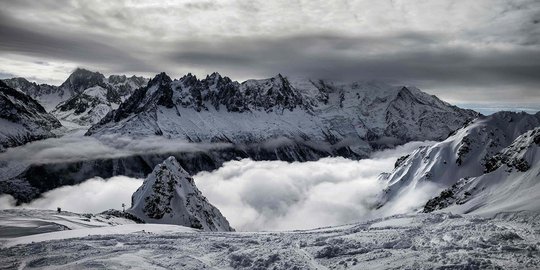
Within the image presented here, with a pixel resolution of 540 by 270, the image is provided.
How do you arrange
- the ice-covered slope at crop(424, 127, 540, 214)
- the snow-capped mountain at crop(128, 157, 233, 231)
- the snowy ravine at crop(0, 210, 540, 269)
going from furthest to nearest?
the snow-capped mountain at crop(128, 157, 233, 231) < the ice-covered slope at crop(424, 127, 540, 214) < the snowy ravine at crop(0, 210, 540, 269)

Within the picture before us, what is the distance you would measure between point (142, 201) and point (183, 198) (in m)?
14.1

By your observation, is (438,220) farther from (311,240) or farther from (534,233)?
(311,240)

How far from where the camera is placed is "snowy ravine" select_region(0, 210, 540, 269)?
31.2m

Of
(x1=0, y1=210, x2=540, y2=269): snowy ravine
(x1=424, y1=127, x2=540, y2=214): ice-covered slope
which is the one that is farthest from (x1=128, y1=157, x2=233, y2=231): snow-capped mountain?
(x1=0, y1=210, x2=540, y2=269): snowy ravine

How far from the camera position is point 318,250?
36.1 meters

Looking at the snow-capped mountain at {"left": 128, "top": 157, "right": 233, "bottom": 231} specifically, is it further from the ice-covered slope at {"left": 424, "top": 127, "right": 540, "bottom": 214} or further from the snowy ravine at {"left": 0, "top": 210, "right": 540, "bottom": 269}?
the snowy ravine at {"left": 0, "top": 210, "right": 540, "bottom": 269}

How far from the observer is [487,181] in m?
109

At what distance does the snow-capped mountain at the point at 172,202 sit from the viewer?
12738 centimetres

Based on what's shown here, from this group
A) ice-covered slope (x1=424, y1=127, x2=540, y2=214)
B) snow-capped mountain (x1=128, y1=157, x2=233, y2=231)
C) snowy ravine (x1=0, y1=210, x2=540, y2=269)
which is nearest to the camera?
snowy ravine (x1=0, y1=210, x2=540, y2=269)

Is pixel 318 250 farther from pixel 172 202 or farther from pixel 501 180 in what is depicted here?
pixel 172 202

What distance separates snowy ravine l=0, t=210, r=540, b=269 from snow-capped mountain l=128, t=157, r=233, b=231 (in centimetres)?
8198

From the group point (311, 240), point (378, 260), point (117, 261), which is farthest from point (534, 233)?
point (117, 261)

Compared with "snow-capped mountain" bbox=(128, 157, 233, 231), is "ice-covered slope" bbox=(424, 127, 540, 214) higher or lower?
higher

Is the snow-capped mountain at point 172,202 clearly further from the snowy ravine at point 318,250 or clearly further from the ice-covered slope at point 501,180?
the snowy ravine at point 318,250
